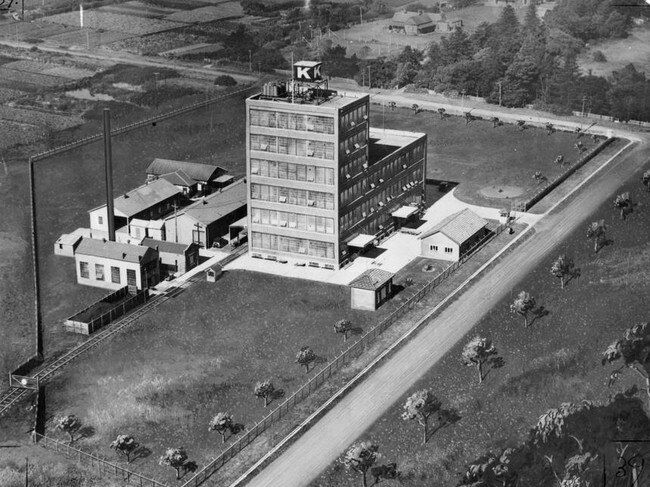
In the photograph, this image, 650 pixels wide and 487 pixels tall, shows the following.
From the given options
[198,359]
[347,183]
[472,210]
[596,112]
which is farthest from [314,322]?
[596,112]

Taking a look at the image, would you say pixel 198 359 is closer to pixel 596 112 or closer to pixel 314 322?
pixel 314 322

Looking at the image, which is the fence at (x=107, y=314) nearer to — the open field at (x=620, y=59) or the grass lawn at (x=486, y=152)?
the grass lawn at (x=486, y=152)

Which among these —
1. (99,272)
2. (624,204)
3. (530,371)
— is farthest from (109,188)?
(624,204)

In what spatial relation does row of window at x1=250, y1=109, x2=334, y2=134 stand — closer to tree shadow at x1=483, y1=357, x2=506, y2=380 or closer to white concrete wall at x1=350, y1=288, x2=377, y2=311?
white concrete wall at x1=350, y1=288, x2=377, y2=311

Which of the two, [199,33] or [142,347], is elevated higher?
[199,33]

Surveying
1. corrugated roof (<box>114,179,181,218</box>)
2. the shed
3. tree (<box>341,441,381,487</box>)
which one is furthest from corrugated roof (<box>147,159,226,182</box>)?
tree (<box>341,441,381,487</box>)
